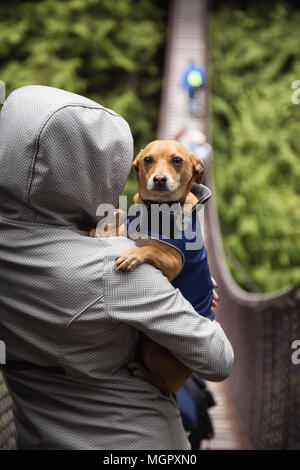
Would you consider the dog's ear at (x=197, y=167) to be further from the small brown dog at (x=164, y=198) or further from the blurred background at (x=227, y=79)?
the blurred background at (x=227, y=79)

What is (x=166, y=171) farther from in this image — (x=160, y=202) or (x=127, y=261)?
(x=127, y=261)

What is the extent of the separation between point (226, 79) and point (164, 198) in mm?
7924

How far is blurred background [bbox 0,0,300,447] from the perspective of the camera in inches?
276

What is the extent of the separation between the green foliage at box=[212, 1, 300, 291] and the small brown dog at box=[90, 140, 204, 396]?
498cm

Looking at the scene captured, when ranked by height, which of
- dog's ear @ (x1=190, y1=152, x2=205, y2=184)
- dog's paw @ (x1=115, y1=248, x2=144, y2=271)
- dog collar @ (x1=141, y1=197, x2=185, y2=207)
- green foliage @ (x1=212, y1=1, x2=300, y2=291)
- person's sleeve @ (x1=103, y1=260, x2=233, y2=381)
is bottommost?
person's sleeve @ (x1=103, y1=260, x2=233, y2=381)

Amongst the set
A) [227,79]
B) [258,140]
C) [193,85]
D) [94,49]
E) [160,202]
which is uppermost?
[94,49]

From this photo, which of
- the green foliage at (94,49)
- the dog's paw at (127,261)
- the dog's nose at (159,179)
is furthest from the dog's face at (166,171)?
the green foliage at (94,49)

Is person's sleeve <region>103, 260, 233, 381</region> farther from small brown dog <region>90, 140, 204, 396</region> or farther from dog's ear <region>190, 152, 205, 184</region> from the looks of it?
dog's ear <region>190, 152, 205, 184</region>

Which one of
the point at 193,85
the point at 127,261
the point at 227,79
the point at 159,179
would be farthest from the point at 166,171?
the point at 227,79

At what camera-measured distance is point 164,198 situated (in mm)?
1010

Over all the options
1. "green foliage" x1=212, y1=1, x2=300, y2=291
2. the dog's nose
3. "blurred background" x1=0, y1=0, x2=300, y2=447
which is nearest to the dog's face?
the dog's nose

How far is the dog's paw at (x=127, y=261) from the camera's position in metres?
0.88

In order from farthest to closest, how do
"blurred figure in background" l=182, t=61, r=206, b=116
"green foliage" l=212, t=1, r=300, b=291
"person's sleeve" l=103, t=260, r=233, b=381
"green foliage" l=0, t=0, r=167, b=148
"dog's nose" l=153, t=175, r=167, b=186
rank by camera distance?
"green foliage" l=0, t=0, r=167, b=148 → "green foliage" l=212, t=1, r=300, b=291 → "blurred figure in background" l=182, t=61, r=206, b=116 → "dog's nose" l=153, t=175, r=167, b=186 → "person's sleeve" l=103, t=260, r=233, b=381

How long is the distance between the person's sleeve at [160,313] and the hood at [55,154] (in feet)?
0.44
